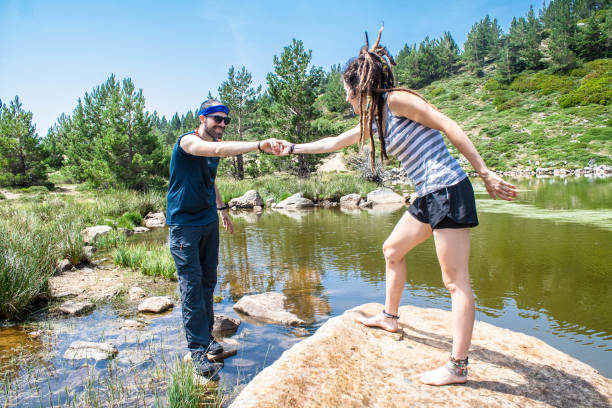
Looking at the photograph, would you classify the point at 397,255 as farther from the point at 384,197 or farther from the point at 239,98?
the point at 239,98

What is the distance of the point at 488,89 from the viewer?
2144 inches

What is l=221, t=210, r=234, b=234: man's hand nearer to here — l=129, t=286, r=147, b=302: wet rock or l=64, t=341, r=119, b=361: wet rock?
l=64, t=341, r=119, b=361: wet rock

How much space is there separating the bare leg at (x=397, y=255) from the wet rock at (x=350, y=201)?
13536mm

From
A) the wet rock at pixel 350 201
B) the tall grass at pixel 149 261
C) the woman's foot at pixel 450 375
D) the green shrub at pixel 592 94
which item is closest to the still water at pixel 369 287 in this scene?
the tall grass at pixel 149 261

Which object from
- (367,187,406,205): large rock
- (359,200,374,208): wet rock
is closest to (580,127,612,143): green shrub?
(367,187,406,205): large rock

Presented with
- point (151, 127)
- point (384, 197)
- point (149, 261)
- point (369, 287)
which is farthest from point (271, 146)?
point (151, 127)

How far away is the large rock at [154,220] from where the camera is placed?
11.9 metres

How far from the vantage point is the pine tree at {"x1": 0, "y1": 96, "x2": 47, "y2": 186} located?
23.0 meters

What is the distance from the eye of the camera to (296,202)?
16562mm

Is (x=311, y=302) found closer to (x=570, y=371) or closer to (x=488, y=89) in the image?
(x=570, y=371)

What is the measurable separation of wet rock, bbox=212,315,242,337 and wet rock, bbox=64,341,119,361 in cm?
91

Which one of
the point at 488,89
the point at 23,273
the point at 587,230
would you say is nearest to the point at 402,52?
the point at 488,89

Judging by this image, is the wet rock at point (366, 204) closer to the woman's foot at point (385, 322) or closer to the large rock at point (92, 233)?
the large rock at point (92, 233)

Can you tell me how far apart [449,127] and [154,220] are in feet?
39.4
